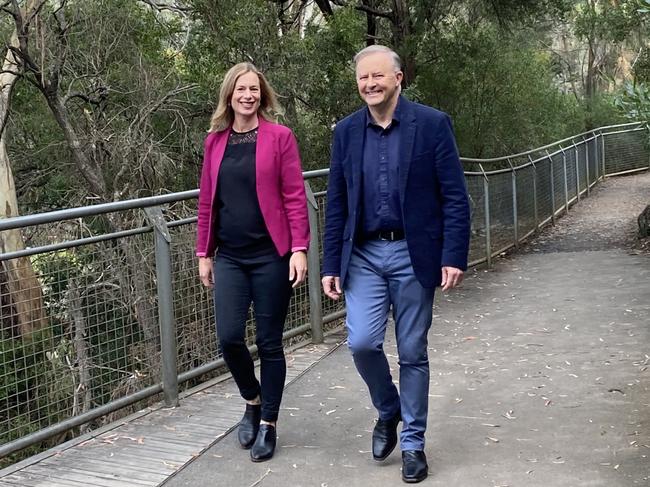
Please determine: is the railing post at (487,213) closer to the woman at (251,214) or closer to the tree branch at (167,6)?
the tree branch at (167,6)

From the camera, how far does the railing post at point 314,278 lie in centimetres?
671

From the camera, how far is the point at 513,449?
432 centimetres

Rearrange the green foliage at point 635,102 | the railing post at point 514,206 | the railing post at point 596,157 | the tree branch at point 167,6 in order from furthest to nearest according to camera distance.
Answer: the railing post at point 596,157 < the tree branch at point 167,6 < the railing post at point 514,206 < the green foliage at point 635,102

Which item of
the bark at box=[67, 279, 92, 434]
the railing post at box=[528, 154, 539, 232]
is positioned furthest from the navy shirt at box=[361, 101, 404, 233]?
the railing post at box=[528, 154, 539, 232]

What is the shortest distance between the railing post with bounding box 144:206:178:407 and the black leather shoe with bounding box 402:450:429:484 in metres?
1.87

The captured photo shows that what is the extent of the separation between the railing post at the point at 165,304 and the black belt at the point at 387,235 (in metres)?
1.67

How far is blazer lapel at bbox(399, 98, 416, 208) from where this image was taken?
3.74 meters

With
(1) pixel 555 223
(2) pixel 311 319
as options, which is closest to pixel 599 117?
(1) pixel 555 223

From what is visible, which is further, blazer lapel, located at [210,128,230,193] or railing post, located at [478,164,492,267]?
railing post, located at [478,164,492,267]

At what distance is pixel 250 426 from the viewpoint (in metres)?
4.50

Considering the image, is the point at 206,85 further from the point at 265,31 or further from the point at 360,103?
the point at 360,103

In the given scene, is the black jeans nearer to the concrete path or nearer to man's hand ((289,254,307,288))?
man's hand ((289,254,307,288))

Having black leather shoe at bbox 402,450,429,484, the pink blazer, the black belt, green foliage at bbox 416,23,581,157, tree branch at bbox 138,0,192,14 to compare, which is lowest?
black leather shoe at bbox 402,450,429,484

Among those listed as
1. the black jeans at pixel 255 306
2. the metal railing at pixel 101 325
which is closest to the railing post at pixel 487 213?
the metal railing at pixel 101 325
